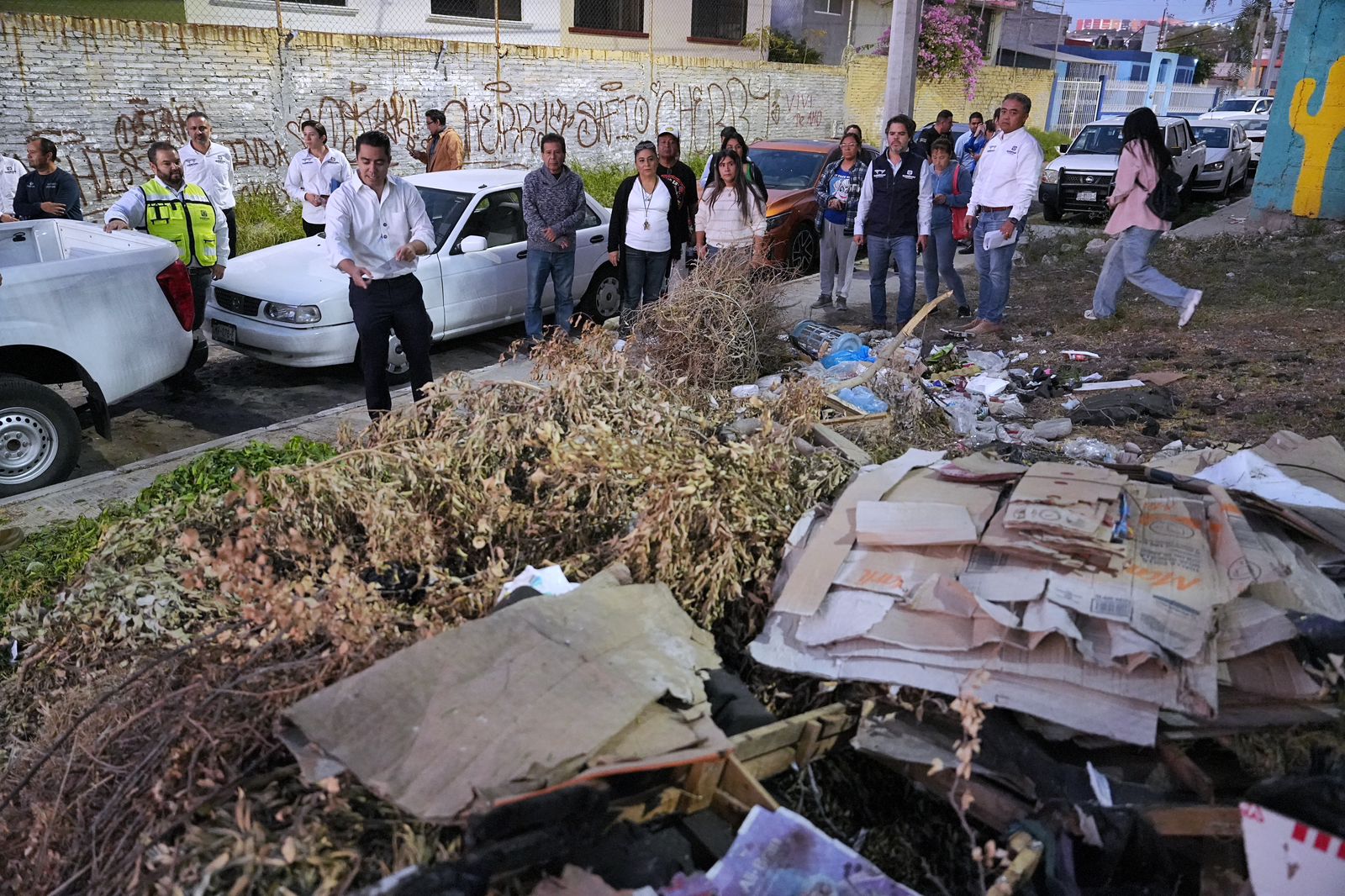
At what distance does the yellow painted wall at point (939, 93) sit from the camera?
79.8 feet

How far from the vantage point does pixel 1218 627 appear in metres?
3.11

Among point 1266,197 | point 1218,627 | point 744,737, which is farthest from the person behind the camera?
point 1266,197

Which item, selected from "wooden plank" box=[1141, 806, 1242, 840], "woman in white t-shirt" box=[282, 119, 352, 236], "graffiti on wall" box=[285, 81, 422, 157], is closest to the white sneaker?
"wooden plank" box=[1141, 806, 1242, 840]

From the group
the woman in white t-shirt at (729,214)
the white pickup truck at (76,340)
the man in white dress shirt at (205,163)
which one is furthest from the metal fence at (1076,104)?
the white pickup truck at (76,340)

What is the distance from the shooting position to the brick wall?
1174 cm

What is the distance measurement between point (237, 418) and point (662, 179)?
153 inches

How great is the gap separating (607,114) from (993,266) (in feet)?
37.9

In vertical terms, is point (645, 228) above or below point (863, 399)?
above

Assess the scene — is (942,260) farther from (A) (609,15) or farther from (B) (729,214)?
(A) (609,15)

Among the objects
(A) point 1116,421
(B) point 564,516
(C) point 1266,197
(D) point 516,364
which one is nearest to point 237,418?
(D) point 516,364

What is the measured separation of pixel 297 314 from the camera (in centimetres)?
760

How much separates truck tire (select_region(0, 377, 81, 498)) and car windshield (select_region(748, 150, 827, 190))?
27.5 feet

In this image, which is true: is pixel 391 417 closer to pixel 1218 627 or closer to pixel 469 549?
pixel 469 549

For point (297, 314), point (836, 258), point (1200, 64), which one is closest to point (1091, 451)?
point (836, 258)
